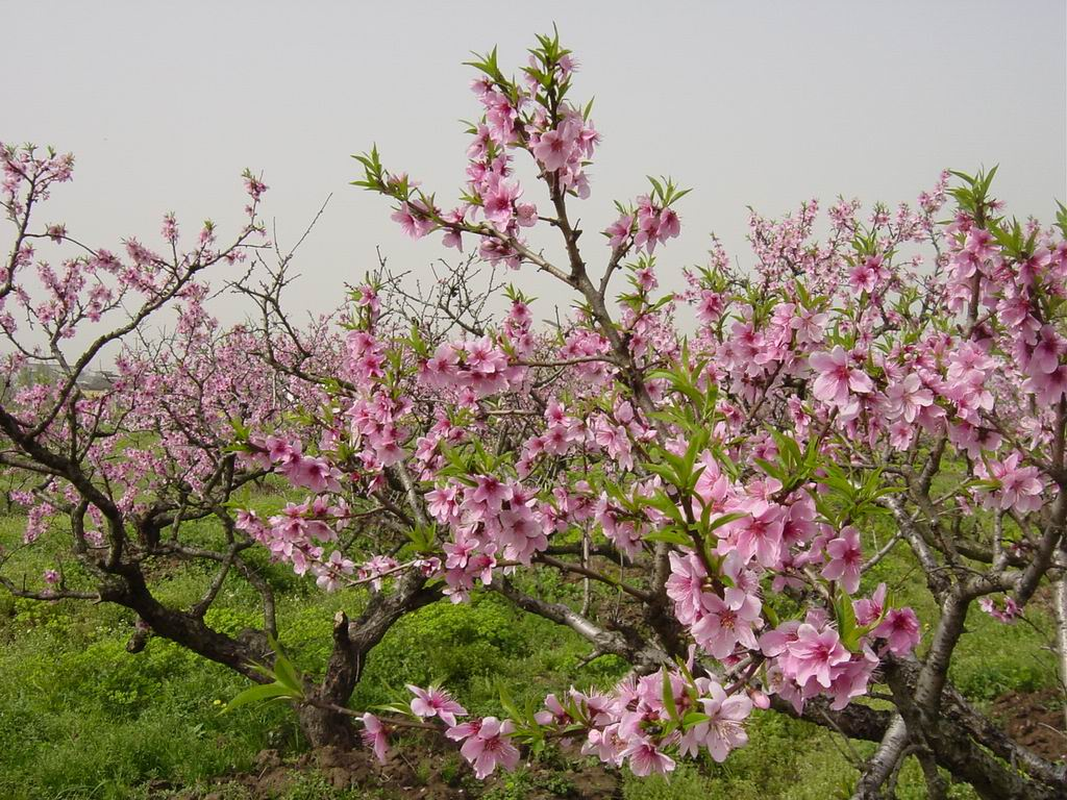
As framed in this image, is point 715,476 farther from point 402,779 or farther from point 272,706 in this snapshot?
point 272,706

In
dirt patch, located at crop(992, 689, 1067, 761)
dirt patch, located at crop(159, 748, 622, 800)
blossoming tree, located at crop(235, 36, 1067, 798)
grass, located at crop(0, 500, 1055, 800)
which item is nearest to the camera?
blossoming tree, located at crop(235, 36, 1067, 798)

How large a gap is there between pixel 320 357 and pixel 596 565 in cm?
771

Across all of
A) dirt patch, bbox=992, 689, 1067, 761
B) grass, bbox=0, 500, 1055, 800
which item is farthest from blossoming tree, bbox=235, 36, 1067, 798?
dirt patch, bbox=992, 689, 1067, 761

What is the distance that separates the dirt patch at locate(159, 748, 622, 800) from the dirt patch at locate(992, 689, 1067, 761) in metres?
3.24

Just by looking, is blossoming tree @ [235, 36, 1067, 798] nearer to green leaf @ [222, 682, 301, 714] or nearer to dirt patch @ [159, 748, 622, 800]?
green leaf @ [222, 682, 301, 714]

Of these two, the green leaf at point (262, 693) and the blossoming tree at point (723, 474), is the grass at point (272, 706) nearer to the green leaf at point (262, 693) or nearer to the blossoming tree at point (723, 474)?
the blossoming tree at point (723, 474)

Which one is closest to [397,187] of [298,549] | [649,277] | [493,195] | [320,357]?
[493,195]

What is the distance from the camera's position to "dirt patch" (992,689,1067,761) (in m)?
4.93

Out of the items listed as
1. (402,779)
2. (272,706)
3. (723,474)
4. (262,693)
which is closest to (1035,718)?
(402,779)

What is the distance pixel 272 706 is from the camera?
5.25 m

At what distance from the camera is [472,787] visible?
175 inches

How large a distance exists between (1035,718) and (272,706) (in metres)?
6.16

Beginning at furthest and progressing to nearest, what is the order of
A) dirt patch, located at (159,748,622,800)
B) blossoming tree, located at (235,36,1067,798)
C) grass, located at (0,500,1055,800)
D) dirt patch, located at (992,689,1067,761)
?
1. dirt patch, located at (992,689,1067,761)
2. grass, located at (0,500,1055,800)
3. dirt patch, located at (159,748,622,800)
4. blossoming tree, located at (235,36,1067,798)

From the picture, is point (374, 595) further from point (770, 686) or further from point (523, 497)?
point (770, 686)
